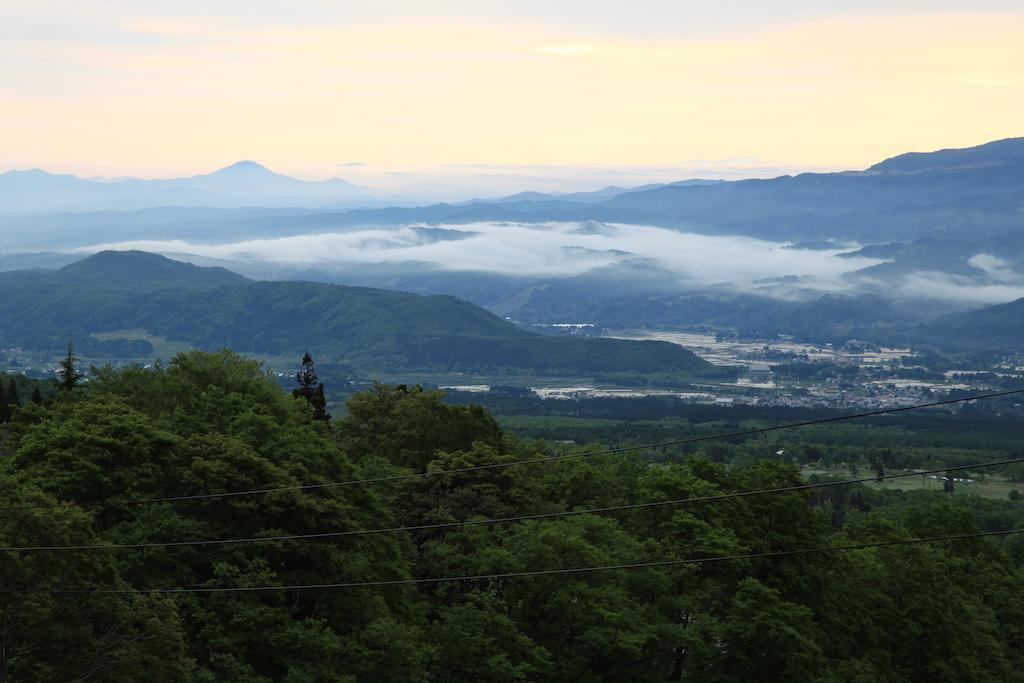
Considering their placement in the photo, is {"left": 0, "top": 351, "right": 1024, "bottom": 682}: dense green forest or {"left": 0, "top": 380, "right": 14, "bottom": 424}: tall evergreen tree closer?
{"left": 0, "top": 351, "right": 1024, "bottom": 682}: dense green forest

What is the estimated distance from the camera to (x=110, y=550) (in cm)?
3222

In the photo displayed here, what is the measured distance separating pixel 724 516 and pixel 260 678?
23926 millimetres

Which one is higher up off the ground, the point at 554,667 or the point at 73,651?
the point at 73,651

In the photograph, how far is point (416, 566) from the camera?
44375 millimetres

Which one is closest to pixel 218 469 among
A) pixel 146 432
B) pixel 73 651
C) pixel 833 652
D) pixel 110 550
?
pixel 146 432

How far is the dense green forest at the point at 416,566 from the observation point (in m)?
30.1

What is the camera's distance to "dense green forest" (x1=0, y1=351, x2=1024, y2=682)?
30.1 metres

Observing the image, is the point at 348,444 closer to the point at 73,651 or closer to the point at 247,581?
the point at 247,581

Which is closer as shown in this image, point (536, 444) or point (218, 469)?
point (218, 469)

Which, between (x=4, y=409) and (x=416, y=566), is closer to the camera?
(x=416, y=566)

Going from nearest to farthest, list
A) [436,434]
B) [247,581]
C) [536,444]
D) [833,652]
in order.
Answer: [247,581] → [833,652] → [436,434] → [536,444]

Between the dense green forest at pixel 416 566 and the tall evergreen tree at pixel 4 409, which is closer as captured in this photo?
the dense green forest at pixel 416 566

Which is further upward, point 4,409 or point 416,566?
point 4,409

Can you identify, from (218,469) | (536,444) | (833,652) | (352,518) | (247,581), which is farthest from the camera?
(536,444)
